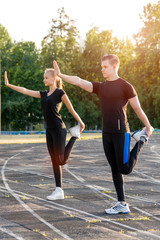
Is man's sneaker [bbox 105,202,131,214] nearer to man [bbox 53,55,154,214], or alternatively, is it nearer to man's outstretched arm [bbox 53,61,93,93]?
man [bbox 53,55,154,214]

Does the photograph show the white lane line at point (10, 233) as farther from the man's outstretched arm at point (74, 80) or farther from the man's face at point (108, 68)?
the man's face at point (108, 68)

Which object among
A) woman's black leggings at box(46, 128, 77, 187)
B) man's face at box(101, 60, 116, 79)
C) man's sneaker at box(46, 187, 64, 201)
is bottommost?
man's sneaker at box(46, 187, 64, 201)

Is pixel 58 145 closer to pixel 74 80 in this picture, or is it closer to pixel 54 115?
pixel 54 115

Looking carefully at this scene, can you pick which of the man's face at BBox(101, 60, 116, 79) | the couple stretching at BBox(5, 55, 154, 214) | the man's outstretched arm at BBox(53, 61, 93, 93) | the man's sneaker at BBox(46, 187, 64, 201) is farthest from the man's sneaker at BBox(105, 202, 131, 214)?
the man's face at BBox(101, 60, 116, 79)

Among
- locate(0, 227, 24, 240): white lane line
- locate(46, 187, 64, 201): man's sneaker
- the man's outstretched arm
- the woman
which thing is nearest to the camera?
locate(0, 227, 24, 240): white lane line

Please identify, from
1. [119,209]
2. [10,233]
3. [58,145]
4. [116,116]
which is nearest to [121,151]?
[116,116]

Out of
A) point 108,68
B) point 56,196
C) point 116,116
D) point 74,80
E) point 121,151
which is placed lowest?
point 56,196

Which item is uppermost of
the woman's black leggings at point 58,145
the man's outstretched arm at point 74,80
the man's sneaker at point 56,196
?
the man's outstretched arm at point 74,80

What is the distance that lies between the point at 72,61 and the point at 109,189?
176ft

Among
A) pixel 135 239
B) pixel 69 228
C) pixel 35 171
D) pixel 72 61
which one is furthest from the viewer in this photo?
pixel 72 61

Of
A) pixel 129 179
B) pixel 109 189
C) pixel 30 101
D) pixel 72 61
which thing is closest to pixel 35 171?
pixel 129 179

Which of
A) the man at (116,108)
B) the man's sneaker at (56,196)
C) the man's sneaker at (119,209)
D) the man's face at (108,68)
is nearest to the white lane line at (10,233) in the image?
the man's sneaker at (119,209)

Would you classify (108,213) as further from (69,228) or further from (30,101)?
(30,101)

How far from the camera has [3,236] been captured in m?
4.49
